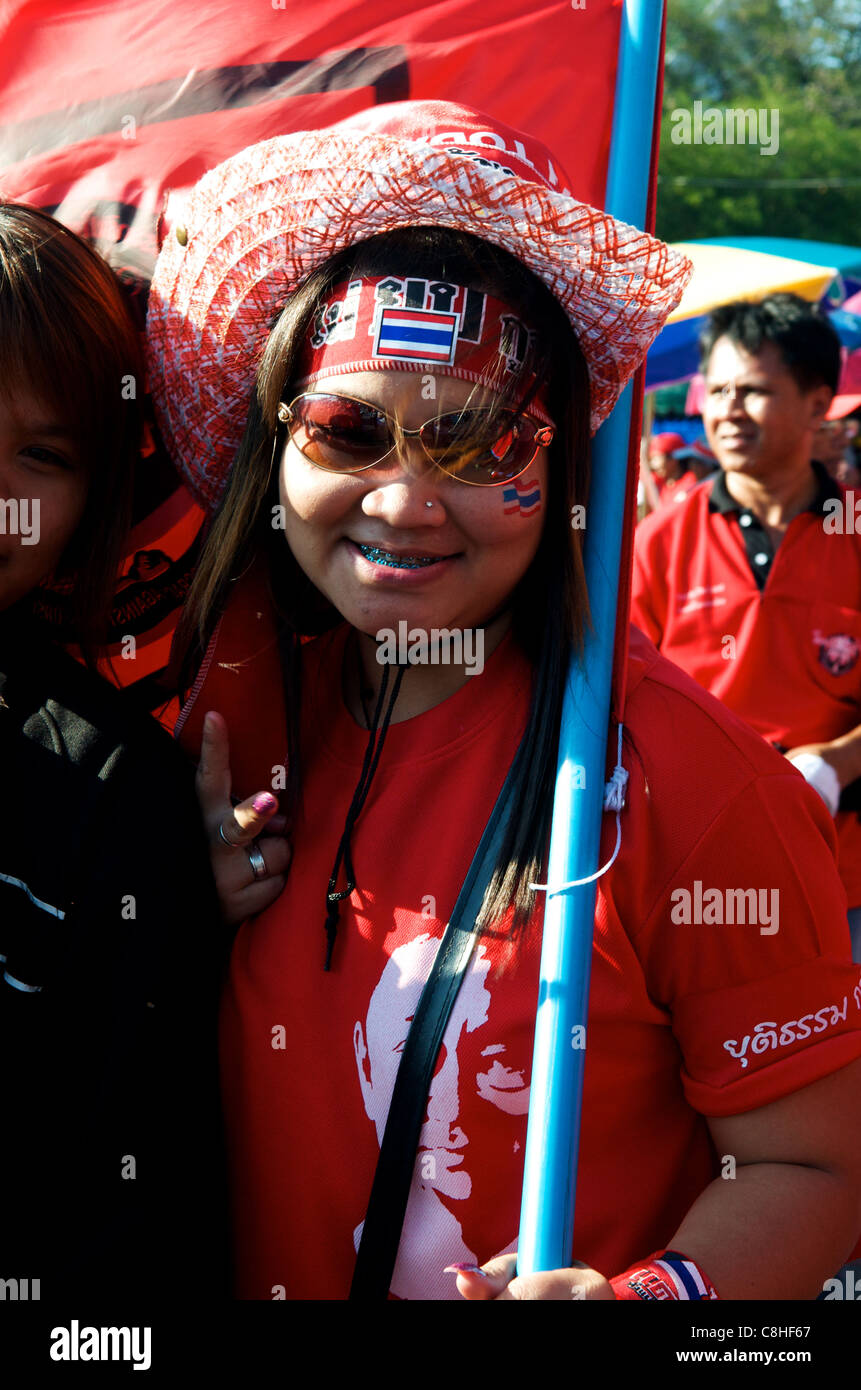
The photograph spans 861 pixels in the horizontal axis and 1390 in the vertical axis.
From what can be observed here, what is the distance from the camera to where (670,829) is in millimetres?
1486

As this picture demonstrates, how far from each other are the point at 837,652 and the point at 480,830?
2166 mm

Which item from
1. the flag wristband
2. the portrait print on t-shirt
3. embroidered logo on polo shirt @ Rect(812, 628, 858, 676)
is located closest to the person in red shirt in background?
embroidered logo on polo shirt @ Rect(812, 628, 858, 676)

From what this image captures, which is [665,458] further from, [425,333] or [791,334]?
[425,333]

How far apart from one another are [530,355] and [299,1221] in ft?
3.59

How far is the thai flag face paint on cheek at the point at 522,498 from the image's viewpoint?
1.53 meters

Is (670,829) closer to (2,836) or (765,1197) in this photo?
(765,1197)

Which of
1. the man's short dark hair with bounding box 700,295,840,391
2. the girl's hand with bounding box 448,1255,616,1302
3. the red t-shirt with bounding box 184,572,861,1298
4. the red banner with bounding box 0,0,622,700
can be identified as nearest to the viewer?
the girl's hand with bounding box 448,1255,616,1302

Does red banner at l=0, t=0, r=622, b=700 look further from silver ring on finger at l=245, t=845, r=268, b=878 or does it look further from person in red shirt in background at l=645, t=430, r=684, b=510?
person in red shirt in background at l=645, t=430, r=684, b=510

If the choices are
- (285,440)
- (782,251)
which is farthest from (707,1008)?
(782,251)

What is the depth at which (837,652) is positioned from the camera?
3.48 metres

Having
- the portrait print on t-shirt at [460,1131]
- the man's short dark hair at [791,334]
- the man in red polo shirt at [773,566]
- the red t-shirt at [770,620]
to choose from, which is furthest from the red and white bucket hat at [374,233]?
the man's short dark hair at [791,334]

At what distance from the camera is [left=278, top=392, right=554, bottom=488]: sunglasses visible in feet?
4.91

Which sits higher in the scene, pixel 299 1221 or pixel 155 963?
pixel 155 963

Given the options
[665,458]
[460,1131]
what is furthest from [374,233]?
[665,458]
